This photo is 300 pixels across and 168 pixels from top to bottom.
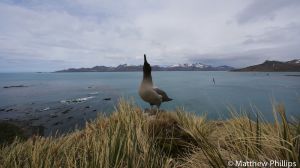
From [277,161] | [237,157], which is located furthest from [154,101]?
[277,161]

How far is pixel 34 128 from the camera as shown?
25047mm

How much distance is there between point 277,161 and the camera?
7.13 ft

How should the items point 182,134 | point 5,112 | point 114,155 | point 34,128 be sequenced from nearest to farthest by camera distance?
point 114,155 → point 182,134 → point 34,128 → point 5,112

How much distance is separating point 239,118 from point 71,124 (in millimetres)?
25637

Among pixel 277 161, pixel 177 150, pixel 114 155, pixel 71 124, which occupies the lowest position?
pixel 71 124

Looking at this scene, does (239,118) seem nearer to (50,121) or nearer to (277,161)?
(277,161)

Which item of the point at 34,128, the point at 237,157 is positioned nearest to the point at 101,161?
the point at 237,157

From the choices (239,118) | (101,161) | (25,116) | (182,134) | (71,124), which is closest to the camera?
(101,161)

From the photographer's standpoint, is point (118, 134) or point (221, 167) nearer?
point (221, 167)

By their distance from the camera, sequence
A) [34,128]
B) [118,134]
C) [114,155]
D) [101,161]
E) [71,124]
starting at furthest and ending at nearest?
[71,124] < [34,128] < [118,134] < [114,155] < [101,161]

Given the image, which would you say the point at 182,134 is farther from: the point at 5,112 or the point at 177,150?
the point at 5,112

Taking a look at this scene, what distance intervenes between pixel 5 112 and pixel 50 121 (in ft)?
39.8

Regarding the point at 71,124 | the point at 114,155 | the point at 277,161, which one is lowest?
the point at 71,124

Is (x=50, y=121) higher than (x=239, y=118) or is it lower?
lower
